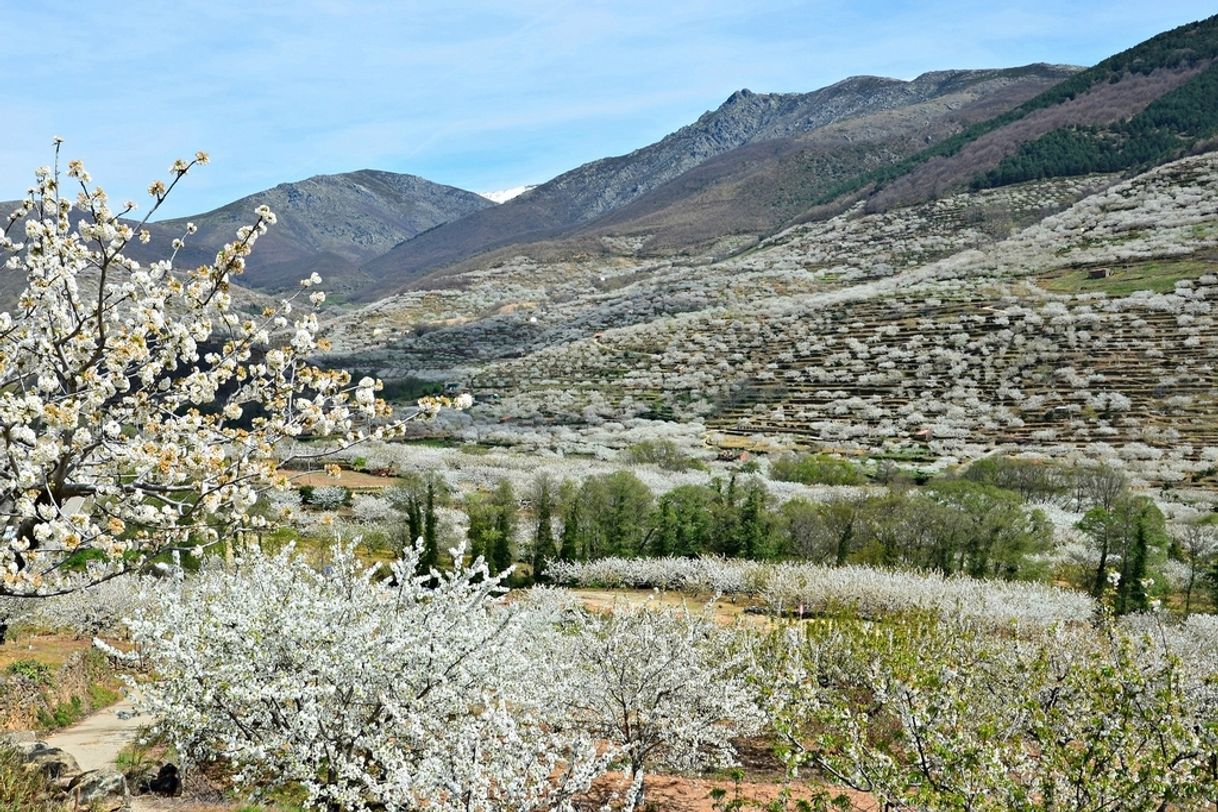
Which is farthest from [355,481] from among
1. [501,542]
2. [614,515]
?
[501,542]

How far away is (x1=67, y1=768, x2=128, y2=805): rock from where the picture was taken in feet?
28.7

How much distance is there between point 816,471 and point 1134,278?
191 ft

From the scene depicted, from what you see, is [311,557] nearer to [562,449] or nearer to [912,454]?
[562,449]

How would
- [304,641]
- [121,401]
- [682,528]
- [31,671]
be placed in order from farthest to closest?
[682,528], [31,671], [304,641], [121,401]

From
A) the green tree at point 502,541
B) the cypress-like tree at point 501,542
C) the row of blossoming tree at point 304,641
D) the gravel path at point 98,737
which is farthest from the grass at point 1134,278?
the gravel path at point 98,737

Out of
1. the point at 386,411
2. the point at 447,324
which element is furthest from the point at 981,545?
the point at 447,324

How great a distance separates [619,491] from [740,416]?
1633 inches

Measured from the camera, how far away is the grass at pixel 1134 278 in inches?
3182

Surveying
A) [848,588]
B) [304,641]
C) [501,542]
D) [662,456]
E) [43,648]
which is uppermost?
[304,641]

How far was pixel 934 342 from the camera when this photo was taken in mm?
81750

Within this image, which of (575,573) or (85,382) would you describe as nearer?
(85,382)

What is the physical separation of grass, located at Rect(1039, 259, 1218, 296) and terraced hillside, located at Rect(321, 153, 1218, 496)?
386mm

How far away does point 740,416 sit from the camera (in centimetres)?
7756

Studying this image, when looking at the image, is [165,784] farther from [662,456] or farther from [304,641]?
[662,456]
